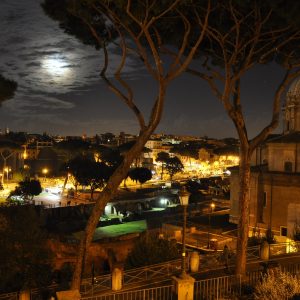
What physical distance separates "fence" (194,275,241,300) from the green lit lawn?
12830 millimetres

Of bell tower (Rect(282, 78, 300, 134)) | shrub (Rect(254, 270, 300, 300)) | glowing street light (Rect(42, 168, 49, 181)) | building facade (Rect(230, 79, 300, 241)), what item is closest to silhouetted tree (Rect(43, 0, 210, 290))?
shrub (Rect(254, 270, 300, 300))

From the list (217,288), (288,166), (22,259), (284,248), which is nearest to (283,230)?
(288,166)

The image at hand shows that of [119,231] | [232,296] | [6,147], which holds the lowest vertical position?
[119,231]

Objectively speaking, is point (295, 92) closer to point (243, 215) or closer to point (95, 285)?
point (243, 215)

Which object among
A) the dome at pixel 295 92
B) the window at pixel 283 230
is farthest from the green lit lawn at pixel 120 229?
the dome at pixel 295 92

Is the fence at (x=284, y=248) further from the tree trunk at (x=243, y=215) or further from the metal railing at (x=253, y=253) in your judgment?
the tree trunk at (x=243, y=215)

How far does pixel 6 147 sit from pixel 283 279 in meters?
45.6

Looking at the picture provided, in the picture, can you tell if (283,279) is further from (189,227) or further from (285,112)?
(285,112)

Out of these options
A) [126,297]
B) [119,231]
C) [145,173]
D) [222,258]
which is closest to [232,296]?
[126,297]

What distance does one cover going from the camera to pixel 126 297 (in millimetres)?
7969

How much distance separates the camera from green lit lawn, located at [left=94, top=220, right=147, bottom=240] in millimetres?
20972

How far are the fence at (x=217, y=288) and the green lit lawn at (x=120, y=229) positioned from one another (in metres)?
12.8

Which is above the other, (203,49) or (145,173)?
(203,49)

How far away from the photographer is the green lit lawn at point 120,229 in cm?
2097
